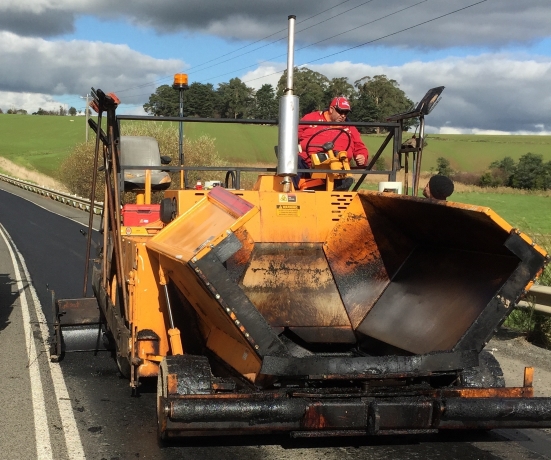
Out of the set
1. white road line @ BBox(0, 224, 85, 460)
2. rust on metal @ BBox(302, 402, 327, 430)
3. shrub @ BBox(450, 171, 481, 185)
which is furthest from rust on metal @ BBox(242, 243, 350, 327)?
shrub @ BBox(450, 171, 481, 185)

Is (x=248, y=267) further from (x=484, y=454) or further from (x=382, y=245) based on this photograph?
(x=484, y=454)

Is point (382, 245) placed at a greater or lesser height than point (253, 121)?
lesser

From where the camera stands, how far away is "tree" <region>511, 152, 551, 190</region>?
56375 millimetres

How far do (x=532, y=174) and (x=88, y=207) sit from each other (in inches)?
1501

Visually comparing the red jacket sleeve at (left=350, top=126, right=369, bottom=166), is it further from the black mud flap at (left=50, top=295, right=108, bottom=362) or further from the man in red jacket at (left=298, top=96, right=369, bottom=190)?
the black mud flap at (left=50, top=295, right=108, bottom=362)

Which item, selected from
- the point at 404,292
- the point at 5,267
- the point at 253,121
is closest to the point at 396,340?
the point at 404,292

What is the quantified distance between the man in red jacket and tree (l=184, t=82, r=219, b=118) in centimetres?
320

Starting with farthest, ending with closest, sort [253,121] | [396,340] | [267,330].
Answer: [253,121]
[396,340]
[267,330]

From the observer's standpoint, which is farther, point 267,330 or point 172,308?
point 172,308

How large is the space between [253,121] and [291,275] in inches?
63.5

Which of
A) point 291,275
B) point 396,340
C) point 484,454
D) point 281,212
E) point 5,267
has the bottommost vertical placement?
Answer: point 5,267

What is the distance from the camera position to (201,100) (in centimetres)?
1209

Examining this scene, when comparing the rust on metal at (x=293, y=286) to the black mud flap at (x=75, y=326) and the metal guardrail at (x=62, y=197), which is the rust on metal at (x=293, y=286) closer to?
the black mud flap at (x=75, y=326)

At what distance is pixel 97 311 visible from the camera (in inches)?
315
